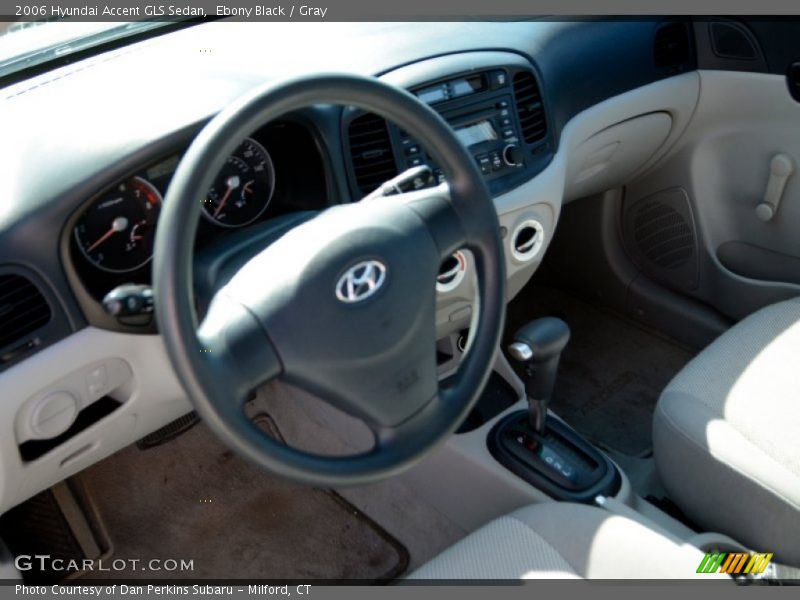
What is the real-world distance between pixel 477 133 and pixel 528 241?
0.26 m

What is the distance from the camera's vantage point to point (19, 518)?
2.00 meters

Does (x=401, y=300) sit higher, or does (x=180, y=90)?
(x=180, y=90)

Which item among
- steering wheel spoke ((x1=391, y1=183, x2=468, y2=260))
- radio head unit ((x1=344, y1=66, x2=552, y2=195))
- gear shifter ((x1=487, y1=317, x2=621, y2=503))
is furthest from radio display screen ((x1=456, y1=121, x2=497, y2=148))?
steering wheel spoke ((x1=391, y1=183, x2=468, y2=260))

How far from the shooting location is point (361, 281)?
1.11 m

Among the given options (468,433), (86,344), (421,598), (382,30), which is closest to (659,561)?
(421,598)

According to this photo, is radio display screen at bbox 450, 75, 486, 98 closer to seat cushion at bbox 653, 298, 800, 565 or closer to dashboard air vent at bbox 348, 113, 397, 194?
dashboard air vent at bbox 348, 113, 397, 194

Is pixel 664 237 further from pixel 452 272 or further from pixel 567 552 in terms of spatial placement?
pixel 567 552

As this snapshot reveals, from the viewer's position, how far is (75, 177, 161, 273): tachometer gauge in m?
1.33

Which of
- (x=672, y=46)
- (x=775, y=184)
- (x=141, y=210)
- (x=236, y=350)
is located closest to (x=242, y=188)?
(x=141, y=210)

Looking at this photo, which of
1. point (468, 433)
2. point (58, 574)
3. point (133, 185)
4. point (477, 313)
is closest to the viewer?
point (477, 313)

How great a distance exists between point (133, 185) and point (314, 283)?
0.43 meters

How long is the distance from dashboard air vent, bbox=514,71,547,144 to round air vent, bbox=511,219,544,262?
173 millimetres

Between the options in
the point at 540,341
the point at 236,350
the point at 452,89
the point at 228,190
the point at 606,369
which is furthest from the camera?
the point at 606,369

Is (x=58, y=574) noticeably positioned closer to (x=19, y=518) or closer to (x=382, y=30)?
(x=19, y=518)
